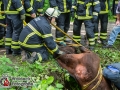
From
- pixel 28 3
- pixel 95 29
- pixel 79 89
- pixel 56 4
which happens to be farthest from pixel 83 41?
pixel 79 89

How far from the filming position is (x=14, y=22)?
25.0 feet

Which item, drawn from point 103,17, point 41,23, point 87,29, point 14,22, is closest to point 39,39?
point 41,23

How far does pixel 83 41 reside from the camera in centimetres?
938

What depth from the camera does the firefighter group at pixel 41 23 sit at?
22.4 feet

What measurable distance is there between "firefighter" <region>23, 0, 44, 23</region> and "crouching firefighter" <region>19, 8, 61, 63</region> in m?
1.30

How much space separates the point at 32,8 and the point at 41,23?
1.62 m

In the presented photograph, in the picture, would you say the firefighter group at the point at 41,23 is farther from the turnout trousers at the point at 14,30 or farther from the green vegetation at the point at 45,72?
the green vegetation at the point at 45,72

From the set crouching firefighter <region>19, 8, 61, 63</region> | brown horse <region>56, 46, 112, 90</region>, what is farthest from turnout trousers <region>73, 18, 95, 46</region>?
brown horse <region>56, 46, 112, 90</region>

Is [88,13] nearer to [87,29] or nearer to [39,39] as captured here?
[87,29]

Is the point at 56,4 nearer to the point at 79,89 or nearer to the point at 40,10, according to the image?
the point at 40,10

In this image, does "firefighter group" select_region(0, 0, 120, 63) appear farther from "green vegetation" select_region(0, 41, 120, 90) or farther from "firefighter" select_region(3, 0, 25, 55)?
"green vegetation" select_region(0, 41, 120, 90)

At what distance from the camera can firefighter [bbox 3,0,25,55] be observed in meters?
7.49

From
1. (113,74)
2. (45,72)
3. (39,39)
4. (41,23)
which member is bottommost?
(45,72)

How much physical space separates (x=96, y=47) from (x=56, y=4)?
5.30 ft
